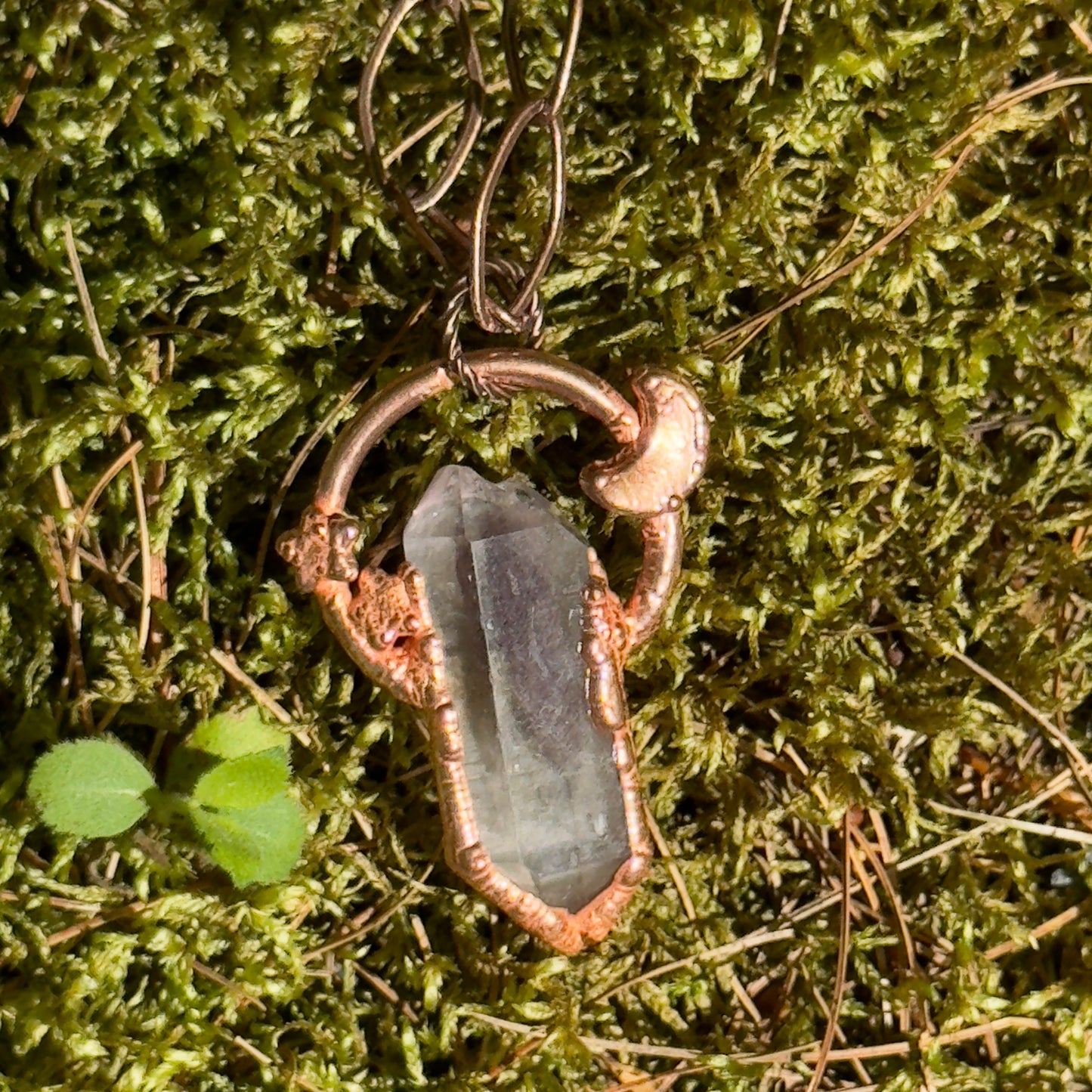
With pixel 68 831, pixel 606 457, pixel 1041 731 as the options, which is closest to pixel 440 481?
pixel 606 457

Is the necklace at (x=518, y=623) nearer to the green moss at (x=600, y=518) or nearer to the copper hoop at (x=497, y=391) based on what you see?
the copper hoop at (x=497, y=391)

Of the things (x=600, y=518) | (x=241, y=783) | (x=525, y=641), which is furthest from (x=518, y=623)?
(x=241, y=783)

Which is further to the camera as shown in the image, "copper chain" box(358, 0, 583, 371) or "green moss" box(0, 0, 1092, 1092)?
"green moss" box(0, 0, 1092, 1092)

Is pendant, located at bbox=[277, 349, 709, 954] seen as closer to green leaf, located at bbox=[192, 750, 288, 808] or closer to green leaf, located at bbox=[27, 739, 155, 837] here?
green leaf, located at bbox=[192, 750, 288, 808]

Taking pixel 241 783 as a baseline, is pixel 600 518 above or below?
above

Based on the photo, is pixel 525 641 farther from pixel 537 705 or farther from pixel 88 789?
pixel 88 789


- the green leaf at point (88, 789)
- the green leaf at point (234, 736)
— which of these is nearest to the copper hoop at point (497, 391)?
the green leaf at point (234, 736)

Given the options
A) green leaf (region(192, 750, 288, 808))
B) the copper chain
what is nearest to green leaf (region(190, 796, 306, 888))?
green leaf (region(192, 750, 288, 808))
